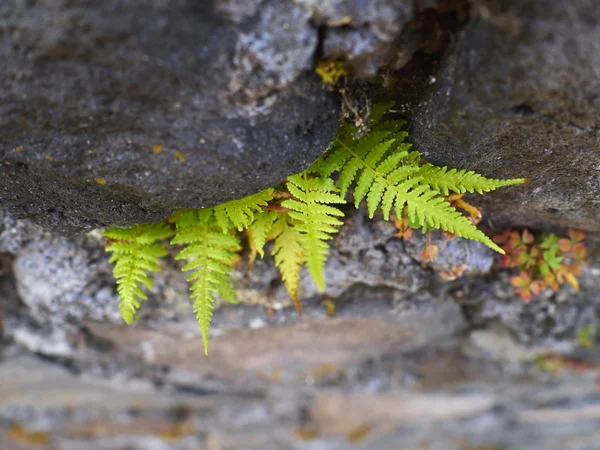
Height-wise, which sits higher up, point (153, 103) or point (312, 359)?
point (153, 103)

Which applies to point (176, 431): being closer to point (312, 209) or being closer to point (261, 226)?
point (261, 226)

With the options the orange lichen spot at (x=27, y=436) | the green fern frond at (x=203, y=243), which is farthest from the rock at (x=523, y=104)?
the orange lichen spot at (x=27, y=436)

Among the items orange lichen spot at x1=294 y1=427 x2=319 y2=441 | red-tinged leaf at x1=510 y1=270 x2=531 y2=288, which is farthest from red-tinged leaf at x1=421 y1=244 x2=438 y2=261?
orange lichen spot at x1=294 y1=427 x2=319 y2=441

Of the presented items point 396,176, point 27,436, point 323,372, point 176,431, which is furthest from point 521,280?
point 27,436

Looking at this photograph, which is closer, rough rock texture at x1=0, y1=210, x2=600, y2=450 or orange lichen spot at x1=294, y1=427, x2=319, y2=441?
rough rock texture at x1=0, y1=210, x2=600, y2=450

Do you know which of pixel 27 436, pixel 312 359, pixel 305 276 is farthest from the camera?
pixel 27 436

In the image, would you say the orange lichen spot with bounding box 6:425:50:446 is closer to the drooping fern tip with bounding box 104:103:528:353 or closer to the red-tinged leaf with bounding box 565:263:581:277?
the drooping fern tip with bounding box 104:103:528:353

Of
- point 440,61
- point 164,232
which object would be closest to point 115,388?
point 164,232
